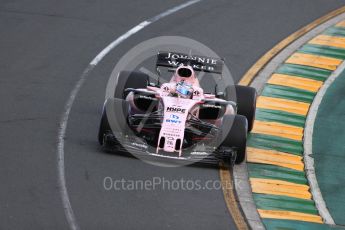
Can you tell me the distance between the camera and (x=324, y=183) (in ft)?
57.9

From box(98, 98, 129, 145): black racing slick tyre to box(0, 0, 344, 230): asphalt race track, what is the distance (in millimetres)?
443

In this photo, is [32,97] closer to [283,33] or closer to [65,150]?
[65,150]

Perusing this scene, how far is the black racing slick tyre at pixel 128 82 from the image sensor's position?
64.8ft

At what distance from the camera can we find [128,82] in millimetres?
19875

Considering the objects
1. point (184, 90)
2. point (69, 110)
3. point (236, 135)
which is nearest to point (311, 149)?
point (236, 135)

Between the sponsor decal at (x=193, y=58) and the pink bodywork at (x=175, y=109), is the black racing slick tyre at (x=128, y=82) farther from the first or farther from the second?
the sponsor decal at (x=193, y=58)

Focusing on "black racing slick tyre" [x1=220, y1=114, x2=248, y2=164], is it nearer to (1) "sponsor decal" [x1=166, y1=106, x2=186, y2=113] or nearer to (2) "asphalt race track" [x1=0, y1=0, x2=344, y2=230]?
(2) "asphalt race track" [x1=0, y1=0, x2=344, y2=230]

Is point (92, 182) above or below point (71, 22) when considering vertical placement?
below

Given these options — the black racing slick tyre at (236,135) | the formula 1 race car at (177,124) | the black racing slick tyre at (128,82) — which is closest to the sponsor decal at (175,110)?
the formula 1 race car at (177,124)

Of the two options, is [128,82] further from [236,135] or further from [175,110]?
[236,135]

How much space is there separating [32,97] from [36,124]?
1.75 meters

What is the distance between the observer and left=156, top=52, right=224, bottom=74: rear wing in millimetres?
19703

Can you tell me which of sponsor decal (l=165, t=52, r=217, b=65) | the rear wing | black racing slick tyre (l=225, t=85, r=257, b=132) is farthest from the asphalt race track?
black racing slick tyre (l=225, t=85, r=257, b=132)

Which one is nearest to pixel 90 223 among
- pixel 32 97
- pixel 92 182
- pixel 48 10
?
pixel 92 182
